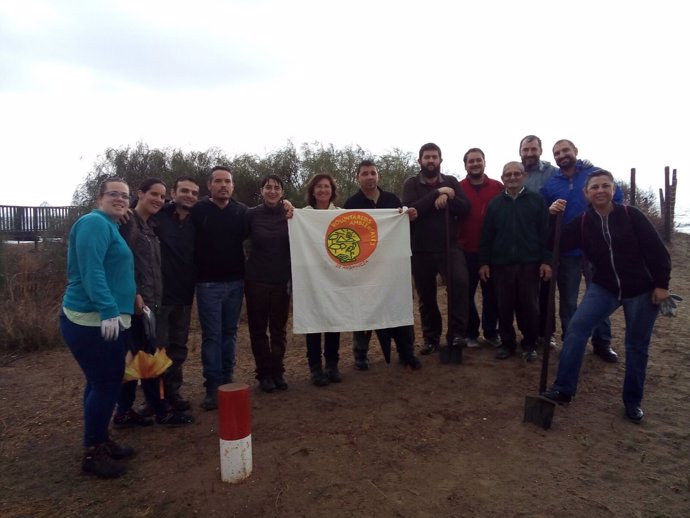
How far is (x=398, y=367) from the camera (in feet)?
20.0

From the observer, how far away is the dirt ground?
11.1 feet

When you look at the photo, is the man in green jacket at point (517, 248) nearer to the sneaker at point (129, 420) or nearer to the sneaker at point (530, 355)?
the sneaker at point (530, 355)

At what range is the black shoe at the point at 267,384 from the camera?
17.8 ft

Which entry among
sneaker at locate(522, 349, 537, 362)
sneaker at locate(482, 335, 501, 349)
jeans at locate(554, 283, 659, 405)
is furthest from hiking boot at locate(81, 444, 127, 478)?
sneaker at locate(482, 335, 501, 349)

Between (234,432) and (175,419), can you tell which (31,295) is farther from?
(234,432)

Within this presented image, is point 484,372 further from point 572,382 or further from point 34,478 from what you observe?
point 34,478

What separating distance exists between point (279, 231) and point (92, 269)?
7.01 ft

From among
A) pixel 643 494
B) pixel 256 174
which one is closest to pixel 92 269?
pixel 643 494

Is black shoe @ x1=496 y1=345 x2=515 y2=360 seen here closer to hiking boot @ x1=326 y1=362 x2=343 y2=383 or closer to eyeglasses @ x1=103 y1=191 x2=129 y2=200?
hiking boot @ x1=326 y1=362 x2=343 y2=383

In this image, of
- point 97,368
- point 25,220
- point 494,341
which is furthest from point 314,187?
point 25,220

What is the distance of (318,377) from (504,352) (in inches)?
91.7

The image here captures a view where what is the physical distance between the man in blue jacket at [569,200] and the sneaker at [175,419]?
4.42 m

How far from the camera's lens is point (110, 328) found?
137 inches

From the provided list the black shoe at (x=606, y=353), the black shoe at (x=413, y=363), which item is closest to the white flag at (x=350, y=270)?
the black shoe at (x=413, y=363)
